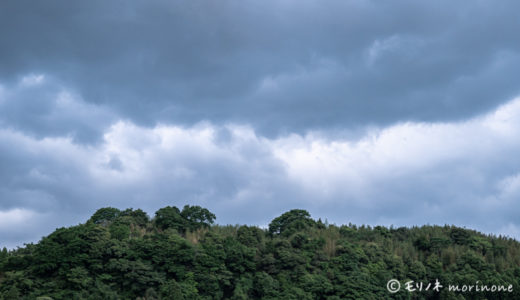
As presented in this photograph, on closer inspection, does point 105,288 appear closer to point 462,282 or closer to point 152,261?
point 152,261

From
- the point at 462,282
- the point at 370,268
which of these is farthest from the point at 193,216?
the point at 462,282

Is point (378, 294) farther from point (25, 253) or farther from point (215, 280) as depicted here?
point (25, 253)

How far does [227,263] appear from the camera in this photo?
30797 millimetres

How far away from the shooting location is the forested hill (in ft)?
90.7

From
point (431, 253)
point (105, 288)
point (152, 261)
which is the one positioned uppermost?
point (431, 253)

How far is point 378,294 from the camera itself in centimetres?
3116

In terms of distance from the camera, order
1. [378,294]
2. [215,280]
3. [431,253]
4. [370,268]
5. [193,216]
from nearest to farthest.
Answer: [215,280]
[378,294]
[370,268]
[193,216]
[431,253]

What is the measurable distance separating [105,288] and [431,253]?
25.3m

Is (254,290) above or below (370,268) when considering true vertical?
below

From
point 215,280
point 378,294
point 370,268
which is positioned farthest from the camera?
point 370,268

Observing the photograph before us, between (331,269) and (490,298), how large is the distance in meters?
11.7

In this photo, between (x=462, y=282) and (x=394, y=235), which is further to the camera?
(x=394, y=235)

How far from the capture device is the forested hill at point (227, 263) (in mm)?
27656

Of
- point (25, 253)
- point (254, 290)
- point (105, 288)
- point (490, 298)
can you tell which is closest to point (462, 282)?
point (490, 298)
